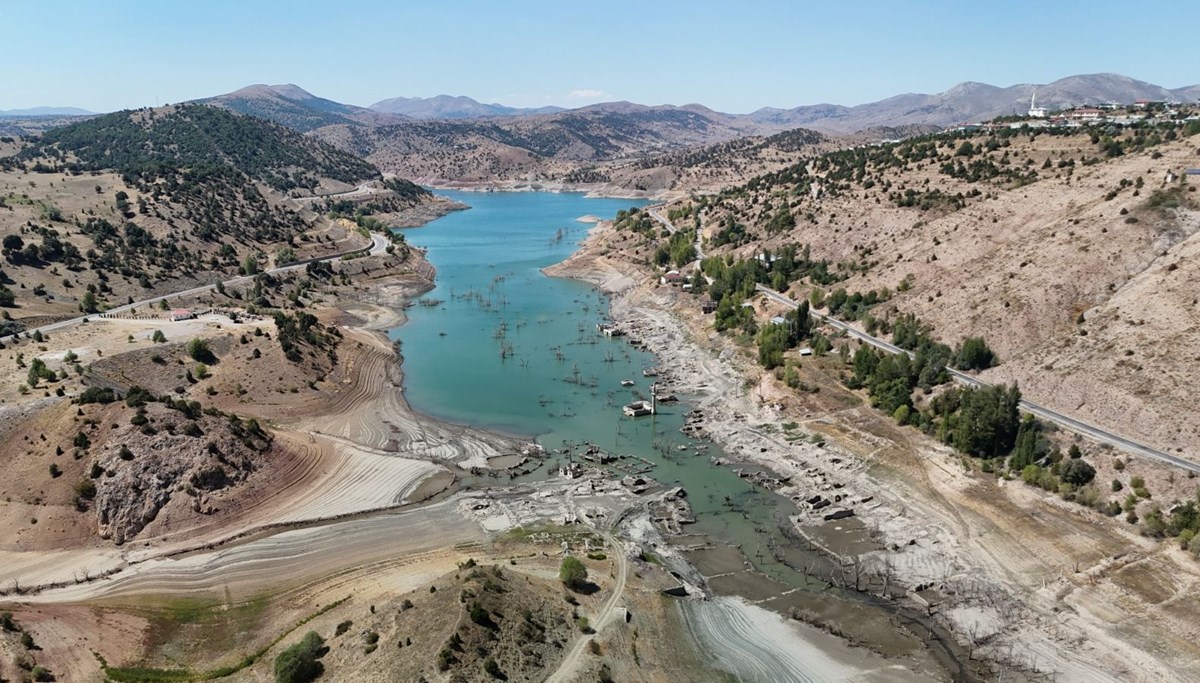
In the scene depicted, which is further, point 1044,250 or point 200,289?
point 200,289

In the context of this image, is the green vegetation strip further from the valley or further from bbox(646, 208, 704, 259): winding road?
bbox(646, 208, 704, 259): winding road

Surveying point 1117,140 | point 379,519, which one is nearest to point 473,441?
point 379,519

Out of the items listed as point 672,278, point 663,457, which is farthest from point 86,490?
point 672,278

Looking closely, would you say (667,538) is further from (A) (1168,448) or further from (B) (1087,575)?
(A) (1168,448)

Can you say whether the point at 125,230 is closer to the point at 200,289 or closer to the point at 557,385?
the point at 200,289

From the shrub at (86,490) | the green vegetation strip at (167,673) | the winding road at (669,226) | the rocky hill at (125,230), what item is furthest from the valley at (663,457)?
the winding road at (669,226)

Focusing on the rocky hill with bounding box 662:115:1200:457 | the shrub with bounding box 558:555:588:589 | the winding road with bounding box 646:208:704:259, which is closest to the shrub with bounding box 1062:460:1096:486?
the rocky hill with bounding box 662:115:1200:457

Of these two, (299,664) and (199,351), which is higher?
(199,351)

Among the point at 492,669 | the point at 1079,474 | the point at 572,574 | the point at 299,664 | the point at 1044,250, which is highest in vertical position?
the point at 1044,250
